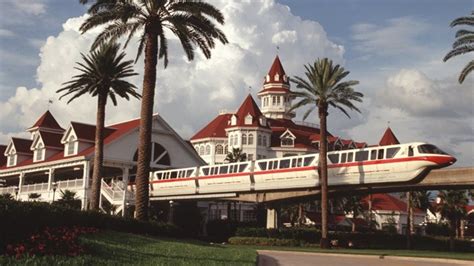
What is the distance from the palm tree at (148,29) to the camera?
3150cm

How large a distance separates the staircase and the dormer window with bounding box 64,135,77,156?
5800 mm

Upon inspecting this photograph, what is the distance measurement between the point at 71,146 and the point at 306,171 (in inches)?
1024

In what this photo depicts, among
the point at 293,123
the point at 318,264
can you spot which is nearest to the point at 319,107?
the point at 318,264

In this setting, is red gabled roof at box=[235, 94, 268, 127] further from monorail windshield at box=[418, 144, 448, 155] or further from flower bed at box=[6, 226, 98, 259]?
flower bed at box=[6, 226, 98, 259]

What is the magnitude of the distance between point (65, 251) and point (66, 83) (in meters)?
32.9

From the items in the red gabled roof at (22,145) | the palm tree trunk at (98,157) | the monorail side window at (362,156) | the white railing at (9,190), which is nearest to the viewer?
the monorail side window at (362,156)

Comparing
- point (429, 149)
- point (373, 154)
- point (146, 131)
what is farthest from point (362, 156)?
point (146, 131)

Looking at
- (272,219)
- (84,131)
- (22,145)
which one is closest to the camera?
(272,219)

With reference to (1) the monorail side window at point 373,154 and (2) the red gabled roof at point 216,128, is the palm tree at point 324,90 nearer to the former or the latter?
(1) the monorail side window at point 373,154

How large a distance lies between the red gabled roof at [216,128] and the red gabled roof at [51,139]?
3698 centimetres

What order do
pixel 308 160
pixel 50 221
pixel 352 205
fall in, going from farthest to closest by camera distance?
pixel 352 205
pixel 308 160
pixel 50 221

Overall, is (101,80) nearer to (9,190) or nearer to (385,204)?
(9,190)

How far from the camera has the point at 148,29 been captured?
32500 millimetres

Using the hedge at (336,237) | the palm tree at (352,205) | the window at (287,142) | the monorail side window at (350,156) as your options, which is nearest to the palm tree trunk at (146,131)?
the monorail side window at (350,156)
